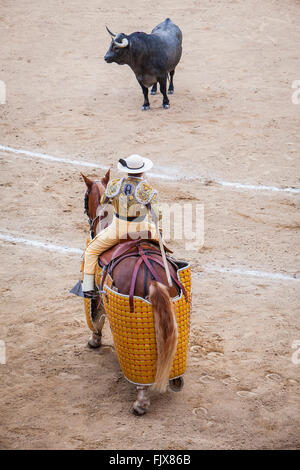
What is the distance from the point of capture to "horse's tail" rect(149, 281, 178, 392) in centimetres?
422

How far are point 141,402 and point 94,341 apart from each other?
1076mm

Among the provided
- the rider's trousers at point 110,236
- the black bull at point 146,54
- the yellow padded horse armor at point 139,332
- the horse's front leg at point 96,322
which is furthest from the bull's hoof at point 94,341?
the black bull at point 146,54

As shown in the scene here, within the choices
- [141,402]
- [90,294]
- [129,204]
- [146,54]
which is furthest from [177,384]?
[146,54]

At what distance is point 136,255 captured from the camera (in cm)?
448

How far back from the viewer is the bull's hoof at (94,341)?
548 centimetres

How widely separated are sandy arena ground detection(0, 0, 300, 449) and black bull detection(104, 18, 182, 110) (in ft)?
2.34

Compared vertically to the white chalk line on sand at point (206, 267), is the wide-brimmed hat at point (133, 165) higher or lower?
higher

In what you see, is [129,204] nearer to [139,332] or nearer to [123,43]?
[139,332]

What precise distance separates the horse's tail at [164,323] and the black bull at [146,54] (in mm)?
7683

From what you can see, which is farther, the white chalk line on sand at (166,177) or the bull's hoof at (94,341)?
the white chalk line on sand at (166,177)

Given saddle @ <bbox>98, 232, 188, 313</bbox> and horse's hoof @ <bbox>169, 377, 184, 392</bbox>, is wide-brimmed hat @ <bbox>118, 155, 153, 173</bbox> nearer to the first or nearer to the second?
saddle @ <bbox>98, 232, 188, 313</bbox>

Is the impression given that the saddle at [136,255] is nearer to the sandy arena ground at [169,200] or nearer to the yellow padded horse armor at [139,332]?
the yellow padded horse armor at [139,332]

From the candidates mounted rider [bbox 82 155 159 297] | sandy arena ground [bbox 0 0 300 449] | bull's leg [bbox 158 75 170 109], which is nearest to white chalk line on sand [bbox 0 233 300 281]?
sandy arena ground [bbox 0 0 300 449]
